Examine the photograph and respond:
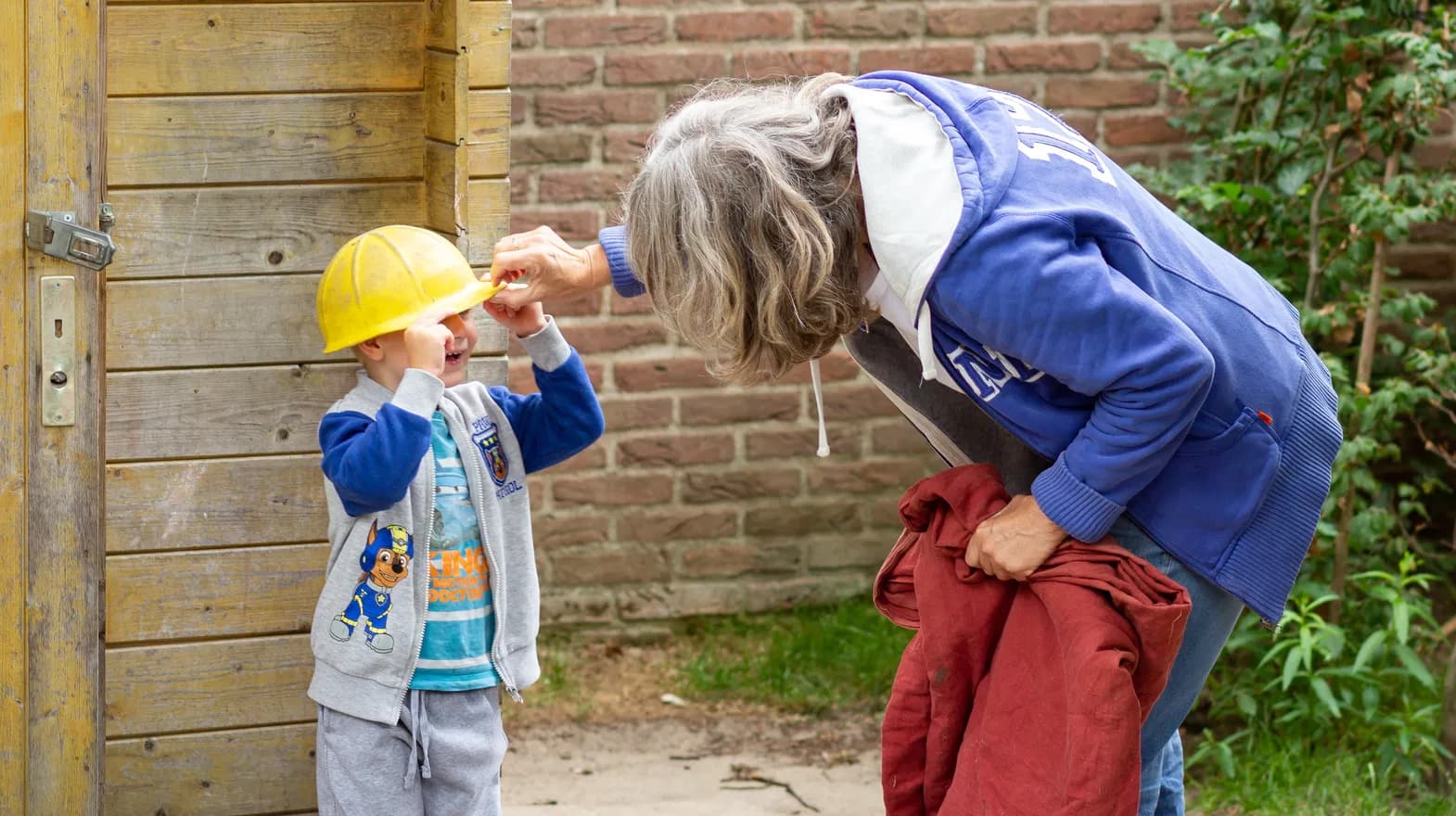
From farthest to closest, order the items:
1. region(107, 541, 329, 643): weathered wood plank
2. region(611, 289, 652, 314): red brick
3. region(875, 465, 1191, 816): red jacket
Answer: region(611, 289, 652, 314): red brick → region(107, 541, 329, 643): weathered wood plank → region(875, 465, 1191, 816): red jacket

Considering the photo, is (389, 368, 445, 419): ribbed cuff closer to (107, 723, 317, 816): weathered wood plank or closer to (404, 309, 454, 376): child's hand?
(404, 309, 454, 376): child's hand

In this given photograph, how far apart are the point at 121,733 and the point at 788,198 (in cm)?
184

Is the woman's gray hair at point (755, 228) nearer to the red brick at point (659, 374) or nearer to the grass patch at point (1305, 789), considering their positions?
the grass patch at point (1305, 789)

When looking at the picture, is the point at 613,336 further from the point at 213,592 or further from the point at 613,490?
the point at 213,592

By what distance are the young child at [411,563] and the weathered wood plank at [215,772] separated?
17.9 inches

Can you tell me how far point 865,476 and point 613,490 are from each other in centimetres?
76

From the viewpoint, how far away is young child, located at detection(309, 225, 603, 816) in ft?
8.50

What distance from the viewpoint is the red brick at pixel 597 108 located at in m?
4.43

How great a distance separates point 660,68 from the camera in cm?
448

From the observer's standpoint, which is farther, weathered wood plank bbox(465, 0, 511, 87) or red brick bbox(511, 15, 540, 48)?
red brick bbox(511, 15, 540, 48)

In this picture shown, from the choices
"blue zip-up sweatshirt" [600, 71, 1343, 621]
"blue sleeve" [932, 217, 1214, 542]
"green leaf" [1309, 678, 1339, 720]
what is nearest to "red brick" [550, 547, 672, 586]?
"green leaf" [1309, 678, 1339, 720]

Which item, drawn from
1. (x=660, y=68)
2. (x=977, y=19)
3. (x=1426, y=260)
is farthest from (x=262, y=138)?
(x=1426, y=260)

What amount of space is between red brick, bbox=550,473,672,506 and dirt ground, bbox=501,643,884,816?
1.50ft

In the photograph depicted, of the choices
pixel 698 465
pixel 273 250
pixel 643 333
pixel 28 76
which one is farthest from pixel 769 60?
pixel 28 76
